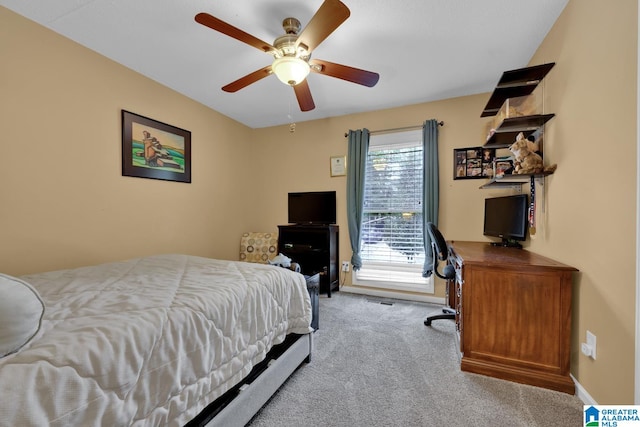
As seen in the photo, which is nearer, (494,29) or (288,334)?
(288,334)

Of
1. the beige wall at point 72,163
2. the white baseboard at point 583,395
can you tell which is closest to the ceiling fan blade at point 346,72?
the beige wall at point 72,163

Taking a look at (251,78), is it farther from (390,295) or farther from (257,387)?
(390,295)

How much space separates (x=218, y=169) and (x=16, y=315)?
3230mm

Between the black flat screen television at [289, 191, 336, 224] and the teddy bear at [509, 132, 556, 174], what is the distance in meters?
2.21

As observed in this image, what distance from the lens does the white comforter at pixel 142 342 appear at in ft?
2.16

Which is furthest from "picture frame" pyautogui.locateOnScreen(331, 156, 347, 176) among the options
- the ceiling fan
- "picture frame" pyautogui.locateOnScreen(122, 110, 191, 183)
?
"picture frame" pyautogui.locateOnScreen(122, 110, 191, 183)

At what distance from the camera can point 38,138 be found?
6.56ft

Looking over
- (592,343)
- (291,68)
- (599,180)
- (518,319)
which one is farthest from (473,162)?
(291,68)

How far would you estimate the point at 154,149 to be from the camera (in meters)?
2.83

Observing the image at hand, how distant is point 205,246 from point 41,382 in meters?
3.00

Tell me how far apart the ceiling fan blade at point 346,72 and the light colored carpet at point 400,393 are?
86.5 inches

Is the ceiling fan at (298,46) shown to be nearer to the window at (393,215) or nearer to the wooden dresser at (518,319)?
the window at (393,215)

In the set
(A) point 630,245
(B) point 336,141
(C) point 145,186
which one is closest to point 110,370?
(A) point 630,245

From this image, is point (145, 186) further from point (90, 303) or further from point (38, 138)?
point (90, 303)
